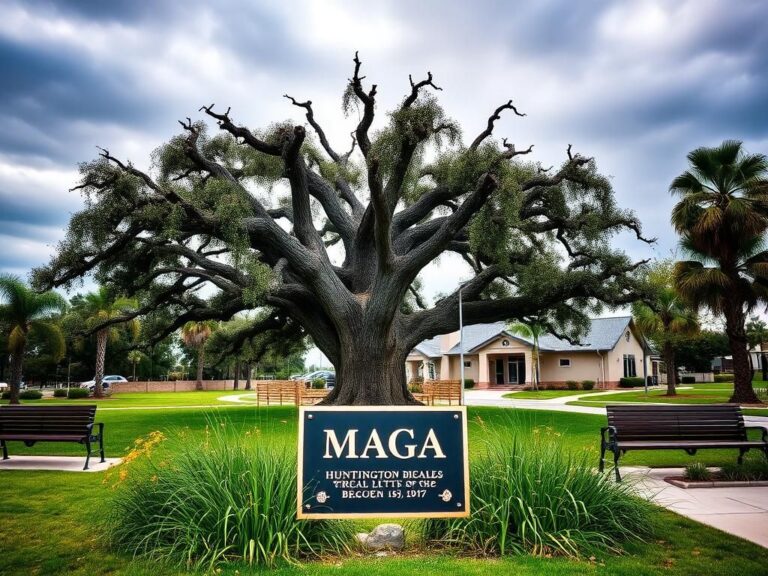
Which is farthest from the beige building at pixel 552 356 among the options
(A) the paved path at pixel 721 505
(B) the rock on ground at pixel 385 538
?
(B) the rock on ground at pixel 385 538

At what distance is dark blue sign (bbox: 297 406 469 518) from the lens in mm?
5102

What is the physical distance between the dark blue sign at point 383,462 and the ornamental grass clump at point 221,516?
0.33m

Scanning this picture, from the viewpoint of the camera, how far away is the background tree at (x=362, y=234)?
51.7 feet

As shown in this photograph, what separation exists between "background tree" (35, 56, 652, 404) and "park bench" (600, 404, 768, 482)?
6.91 m

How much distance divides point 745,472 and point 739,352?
65.2 ft

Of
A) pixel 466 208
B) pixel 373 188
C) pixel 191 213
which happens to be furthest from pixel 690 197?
pixel 191 213

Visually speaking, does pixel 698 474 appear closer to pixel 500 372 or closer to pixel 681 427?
pixel 681 427

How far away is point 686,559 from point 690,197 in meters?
23.1

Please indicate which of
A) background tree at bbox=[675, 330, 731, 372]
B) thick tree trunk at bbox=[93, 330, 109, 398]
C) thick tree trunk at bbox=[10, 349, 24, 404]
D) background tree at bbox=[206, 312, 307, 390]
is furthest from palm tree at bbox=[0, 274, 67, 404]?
background tree at bbox=[675, 330, 731, 372]

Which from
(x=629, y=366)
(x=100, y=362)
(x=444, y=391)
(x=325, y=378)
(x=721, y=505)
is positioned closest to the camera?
(x=721, y=505)

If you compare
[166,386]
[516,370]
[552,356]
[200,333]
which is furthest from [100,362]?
[552,356]

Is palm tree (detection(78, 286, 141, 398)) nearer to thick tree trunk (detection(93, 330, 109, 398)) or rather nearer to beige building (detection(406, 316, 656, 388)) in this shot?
thick tree trunk (detection(93, 330, 109, 398))

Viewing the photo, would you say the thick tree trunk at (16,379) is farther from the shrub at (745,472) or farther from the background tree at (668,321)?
the background tree at (668,321)

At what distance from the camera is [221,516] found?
5082 millimetres
